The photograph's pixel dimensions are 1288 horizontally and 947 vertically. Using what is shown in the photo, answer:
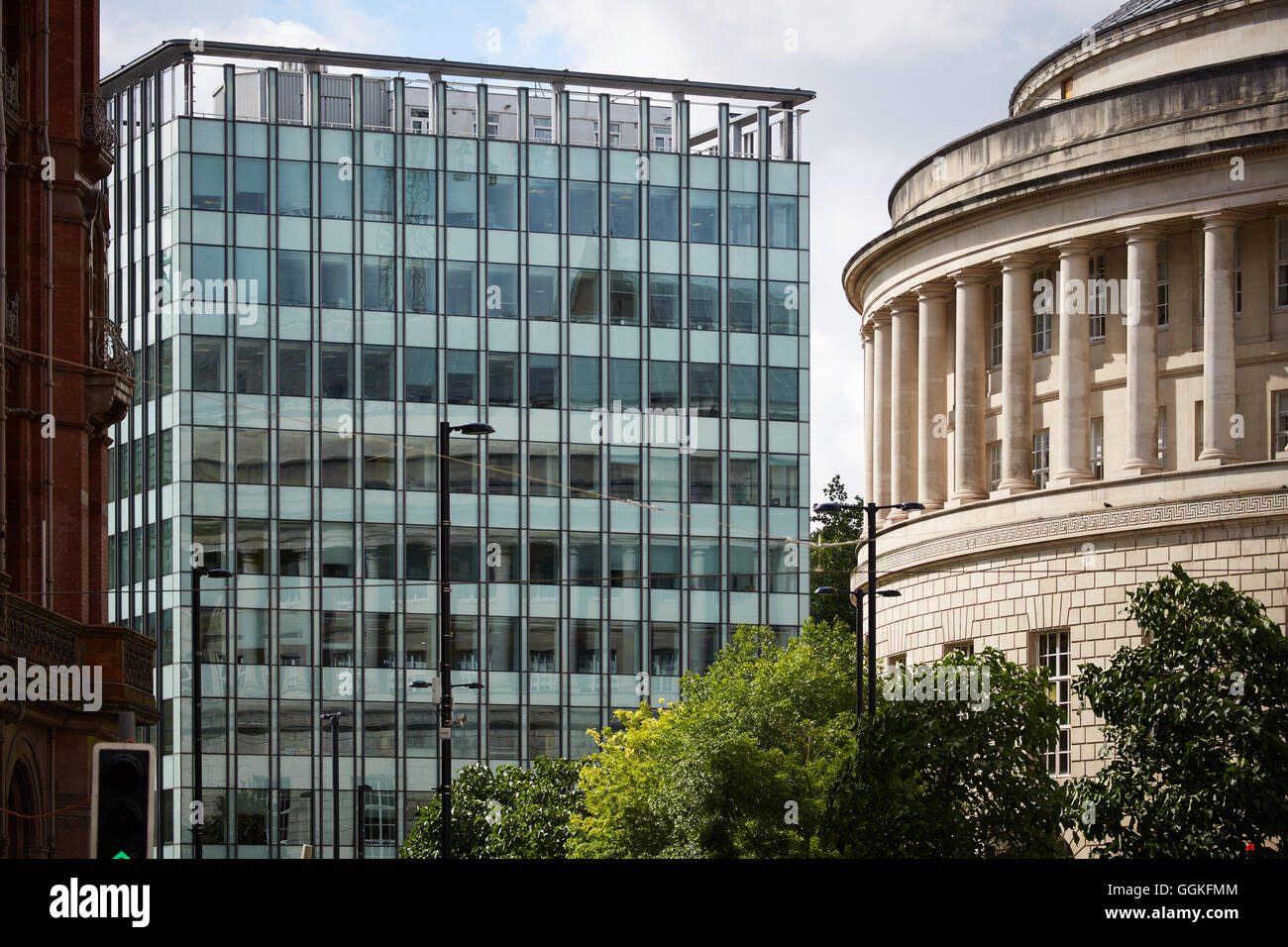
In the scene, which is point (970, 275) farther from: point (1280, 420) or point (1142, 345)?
point (1280, 420)

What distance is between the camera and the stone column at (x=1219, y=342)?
5428 centimetres

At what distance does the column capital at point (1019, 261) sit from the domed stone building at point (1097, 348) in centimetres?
7

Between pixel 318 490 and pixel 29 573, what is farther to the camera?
pixel 318 490

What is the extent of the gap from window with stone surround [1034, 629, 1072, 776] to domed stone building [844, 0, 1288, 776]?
0.08 meters

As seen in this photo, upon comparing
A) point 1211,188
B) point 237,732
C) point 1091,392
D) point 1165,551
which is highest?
point 1211,188

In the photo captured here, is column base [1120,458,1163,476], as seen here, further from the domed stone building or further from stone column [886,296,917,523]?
stone column [886,296,917,523]

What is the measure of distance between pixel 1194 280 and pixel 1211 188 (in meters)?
3.12

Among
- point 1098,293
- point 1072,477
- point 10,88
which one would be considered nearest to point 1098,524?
point 1072,477

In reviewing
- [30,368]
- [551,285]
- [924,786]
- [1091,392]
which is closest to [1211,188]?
[1091,392]

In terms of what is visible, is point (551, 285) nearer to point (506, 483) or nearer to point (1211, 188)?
point (506, 483)

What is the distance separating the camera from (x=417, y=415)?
84.2m

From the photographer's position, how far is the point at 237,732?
80.0 meters

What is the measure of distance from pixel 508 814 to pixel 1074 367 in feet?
66.0

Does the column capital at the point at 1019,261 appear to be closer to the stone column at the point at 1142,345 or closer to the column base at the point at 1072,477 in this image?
the stone column at the point at 1142,345
